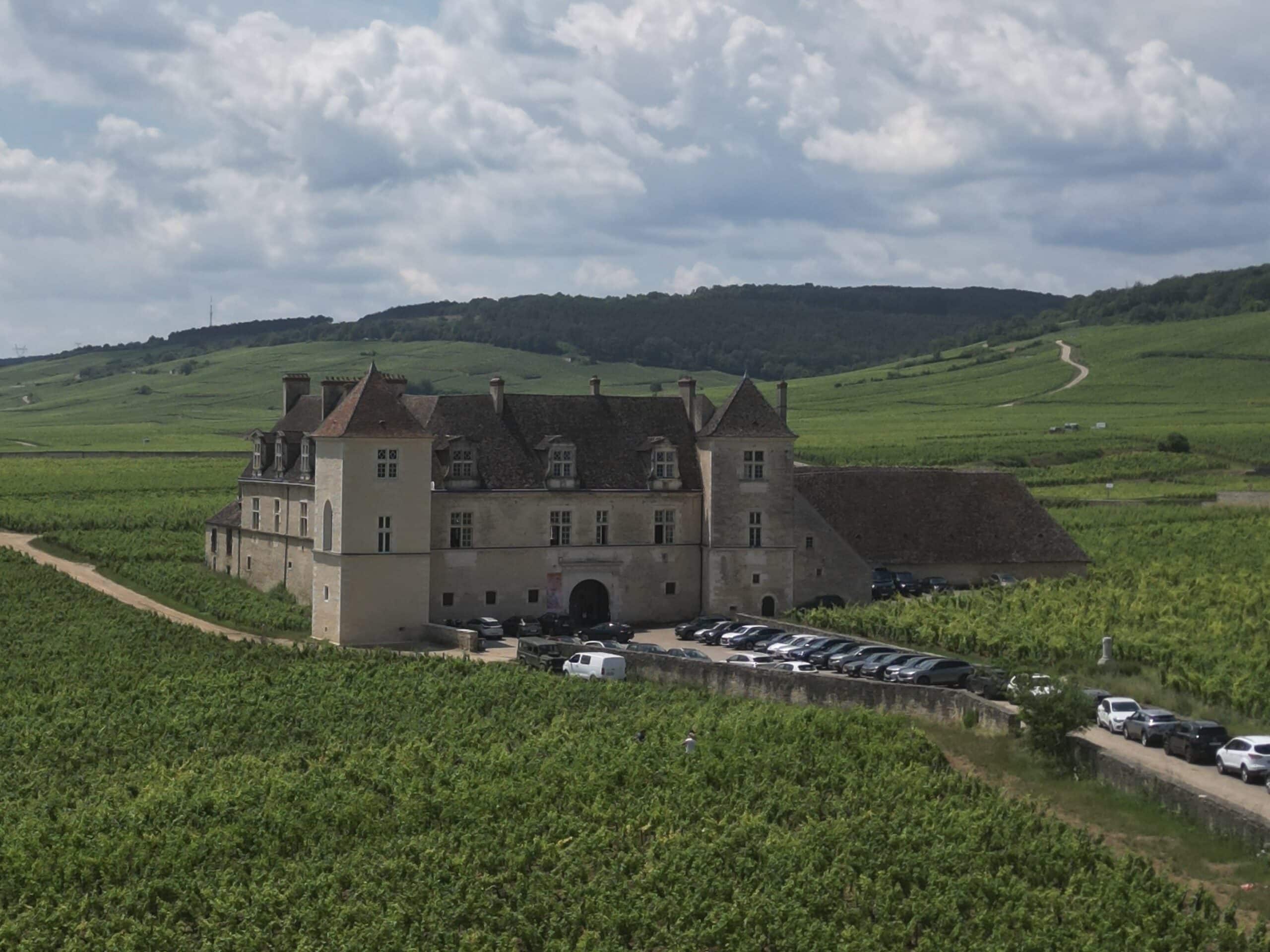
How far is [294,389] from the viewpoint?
70.3 metres

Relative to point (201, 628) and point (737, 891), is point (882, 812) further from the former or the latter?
point (201, 628)

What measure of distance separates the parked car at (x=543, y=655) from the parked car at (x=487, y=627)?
4.74m

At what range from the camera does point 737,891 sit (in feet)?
103

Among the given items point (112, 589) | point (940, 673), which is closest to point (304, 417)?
point (112, 589)

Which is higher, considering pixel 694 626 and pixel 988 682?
pixel 988 682

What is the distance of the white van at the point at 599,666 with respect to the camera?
48500mm

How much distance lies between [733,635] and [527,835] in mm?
22536

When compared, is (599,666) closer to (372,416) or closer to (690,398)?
(372,416)

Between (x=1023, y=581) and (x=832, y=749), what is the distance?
29.4 meters

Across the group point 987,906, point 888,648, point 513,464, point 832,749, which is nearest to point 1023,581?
point 888,648

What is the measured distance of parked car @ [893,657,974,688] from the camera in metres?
46.6

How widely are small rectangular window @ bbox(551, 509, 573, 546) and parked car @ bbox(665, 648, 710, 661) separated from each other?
8.26m

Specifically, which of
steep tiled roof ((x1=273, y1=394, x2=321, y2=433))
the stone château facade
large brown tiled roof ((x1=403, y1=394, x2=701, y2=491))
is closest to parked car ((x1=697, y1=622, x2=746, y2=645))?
the stone château facade

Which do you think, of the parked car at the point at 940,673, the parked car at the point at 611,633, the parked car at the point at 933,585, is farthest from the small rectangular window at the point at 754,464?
the parked car at the point at 940,673
